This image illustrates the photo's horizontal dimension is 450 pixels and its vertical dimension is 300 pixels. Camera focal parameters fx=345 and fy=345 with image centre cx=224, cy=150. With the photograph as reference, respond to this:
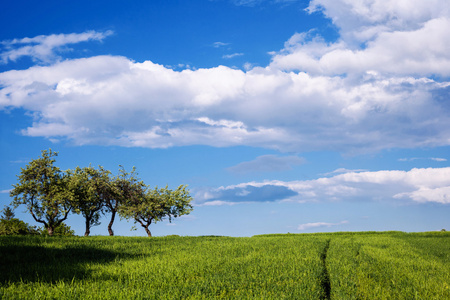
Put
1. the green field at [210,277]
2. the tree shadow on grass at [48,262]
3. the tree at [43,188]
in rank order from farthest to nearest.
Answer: the tree at [43,188], the tree shadow on grass at [48,262], the green field at [210,277]

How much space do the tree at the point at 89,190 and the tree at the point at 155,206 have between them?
3467mm

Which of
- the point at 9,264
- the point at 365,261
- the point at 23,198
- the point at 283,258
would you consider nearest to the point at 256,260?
the point at 283,258

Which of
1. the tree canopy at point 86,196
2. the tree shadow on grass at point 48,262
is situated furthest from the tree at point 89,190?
the tree shadow on grass at point 48,262

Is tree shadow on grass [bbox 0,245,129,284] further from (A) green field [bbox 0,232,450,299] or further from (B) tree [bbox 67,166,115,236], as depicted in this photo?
(B) tree [bbox 67,166,115,236]

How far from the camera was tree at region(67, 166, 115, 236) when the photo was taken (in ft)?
163

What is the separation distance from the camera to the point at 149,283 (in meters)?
13.2

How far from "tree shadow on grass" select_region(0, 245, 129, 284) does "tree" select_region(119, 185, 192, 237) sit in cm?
3087

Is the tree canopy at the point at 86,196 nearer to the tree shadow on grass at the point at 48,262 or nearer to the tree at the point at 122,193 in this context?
the tree at the point at 122,193

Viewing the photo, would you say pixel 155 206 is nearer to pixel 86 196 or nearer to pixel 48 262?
pixel 86 196

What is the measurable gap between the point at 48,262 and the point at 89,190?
32.5 meters

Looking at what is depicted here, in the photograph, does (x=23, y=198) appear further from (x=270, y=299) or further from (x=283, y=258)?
(x=270, y=299)

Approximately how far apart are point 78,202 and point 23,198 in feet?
24.9

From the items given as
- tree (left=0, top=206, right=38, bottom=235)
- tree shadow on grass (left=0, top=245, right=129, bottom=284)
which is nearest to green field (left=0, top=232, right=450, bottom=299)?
tree shadow on grass (left=0, top=245, right=129, bottom=284)

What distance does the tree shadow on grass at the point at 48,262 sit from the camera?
47.3 ft
